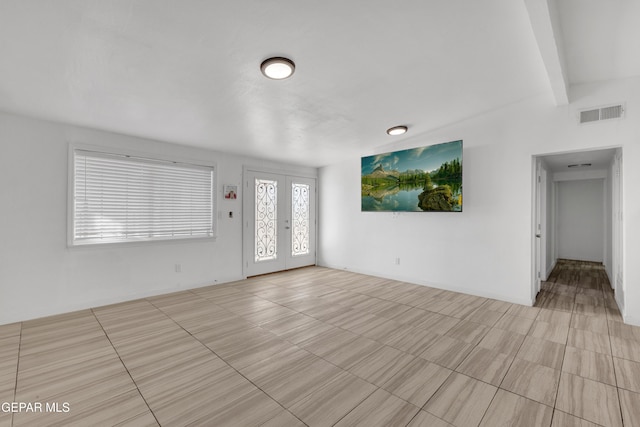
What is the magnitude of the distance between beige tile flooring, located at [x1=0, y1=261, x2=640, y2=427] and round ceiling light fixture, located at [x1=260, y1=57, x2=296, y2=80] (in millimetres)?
2733

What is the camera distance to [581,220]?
7551 mm

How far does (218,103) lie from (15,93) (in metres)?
2.01

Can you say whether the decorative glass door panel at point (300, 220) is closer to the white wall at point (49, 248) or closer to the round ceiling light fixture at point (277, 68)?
the white wall at point (49, 248)

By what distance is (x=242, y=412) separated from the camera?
6.30 ft

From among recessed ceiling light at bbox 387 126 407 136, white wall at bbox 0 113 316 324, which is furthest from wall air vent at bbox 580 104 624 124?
white wall at bbox 0 113 316 324

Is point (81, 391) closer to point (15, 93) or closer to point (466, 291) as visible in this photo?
point (15, 93)

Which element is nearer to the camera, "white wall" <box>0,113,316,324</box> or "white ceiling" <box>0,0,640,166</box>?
"white ceiling" <box>0,0,640,166</box>

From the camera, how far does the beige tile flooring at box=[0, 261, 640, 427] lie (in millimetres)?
1913

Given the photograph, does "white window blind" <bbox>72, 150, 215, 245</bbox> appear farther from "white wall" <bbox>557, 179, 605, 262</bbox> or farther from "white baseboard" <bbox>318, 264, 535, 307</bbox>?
"white wall" <bbox>557, 179, 605, 262</bbox>

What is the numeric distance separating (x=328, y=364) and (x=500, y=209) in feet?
11.6

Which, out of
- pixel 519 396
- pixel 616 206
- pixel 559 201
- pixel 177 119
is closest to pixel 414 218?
pixel 616 206

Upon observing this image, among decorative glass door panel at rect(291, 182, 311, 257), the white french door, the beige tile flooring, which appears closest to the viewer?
the beige tile flooring

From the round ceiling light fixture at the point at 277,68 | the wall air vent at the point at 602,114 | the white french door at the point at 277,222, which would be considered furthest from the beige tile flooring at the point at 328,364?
the round ceiling light fixture at the point at 277,68

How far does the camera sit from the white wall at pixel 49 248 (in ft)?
11.2
